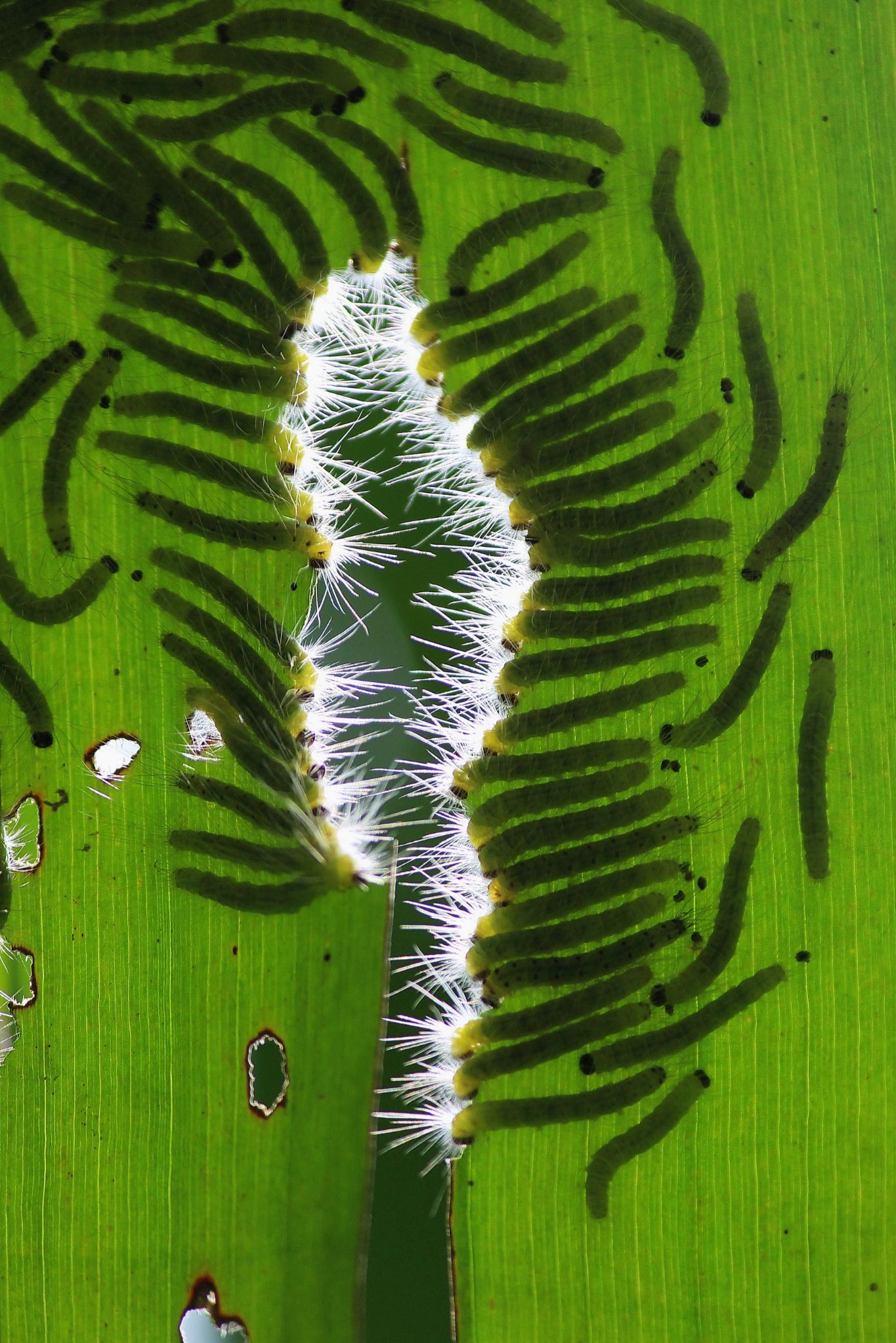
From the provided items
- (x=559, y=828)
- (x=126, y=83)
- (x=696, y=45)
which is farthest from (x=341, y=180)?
(x=559, y=828)

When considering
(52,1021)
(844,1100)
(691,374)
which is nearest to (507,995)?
(844,1100)

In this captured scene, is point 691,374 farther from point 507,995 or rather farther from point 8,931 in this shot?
point 8,931

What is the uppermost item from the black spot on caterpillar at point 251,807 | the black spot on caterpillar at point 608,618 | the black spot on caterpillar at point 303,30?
the black spot on caterpillar at point 303,30

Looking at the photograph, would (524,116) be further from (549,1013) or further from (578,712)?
(549,1013)

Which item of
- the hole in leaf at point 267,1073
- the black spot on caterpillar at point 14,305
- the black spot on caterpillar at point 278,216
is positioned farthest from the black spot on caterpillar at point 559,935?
the black spot on caterpillar at point 14,305

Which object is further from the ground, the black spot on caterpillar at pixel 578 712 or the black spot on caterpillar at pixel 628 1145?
the black spot on caterpillar at pixel 578 712

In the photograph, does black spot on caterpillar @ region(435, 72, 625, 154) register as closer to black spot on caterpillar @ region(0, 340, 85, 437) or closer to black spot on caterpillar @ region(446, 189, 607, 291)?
black spot on caterpillar @ region(446, 189, 607, 291)

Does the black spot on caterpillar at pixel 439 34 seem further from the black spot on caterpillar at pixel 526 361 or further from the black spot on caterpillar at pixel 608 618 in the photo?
the black spot on caterpillar at pixel 608 618
